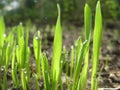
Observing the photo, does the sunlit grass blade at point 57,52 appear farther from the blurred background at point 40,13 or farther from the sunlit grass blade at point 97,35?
the blurred background at point 40,13

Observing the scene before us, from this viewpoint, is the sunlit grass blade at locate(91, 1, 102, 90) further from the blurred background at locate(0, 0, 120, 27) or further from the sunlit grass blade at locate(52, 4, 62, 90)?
the blurred background at locate(0, 0, 120, 27)

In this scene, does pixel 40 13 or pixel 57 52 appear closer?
pixel 57 52

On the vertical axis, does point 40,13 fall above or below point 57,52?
above

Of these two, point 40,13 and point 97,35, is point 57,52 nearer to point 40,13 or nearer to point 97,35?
point 97,35

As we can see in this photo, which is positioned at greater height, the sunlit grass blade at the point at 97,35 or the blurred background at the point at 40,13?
the blurred background at the point at 40,13

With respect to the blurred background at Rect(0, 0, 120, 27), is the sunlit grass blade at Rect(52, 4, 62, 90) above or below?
below

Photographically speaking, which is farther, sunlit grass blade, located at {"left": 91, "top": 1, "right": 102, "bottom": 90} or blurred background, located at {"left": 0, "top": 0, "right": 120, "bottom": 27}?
blurred background, located at {"left": 0, "top": 0, "right": 120, "bottom": 27}

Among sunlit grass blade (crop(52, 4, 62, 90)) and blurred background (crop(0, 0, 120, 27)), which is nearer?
sunlit grass blade (crop(52, 4, 62, 90))

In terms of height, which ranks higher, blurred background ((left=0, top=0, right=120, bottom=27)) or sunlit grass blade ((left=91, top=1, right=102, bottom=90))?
blurred background ((left=0, top=0, right=120, bottom=27))

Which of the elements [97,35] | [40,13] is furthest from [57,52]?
[40,13]

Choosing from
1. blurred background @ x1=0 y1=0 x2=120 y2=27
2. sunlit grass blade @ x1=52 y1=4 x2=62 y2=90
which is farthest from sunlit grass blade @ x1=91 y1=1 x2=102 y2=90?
blurred background @ x1=0 y1=0 x2=120 y2=27

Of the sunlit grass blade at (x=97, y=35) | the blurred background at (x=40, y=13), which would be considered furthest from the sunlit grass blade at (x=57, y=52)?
the blurred background at (x=40, y=13)

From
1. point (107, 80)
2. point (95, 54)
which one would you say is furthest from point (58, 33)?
point (107, 80)
